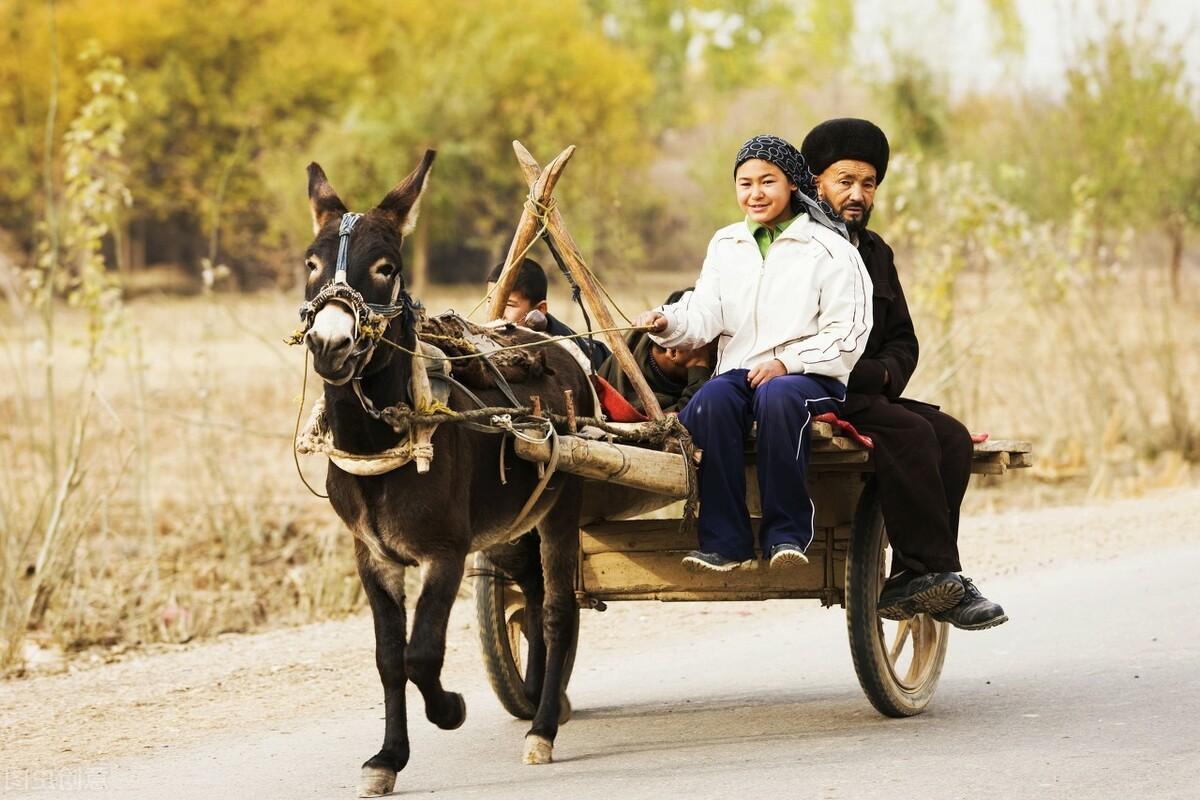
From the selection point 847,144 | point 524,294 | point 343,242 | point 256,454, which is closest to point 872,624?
point 847,144

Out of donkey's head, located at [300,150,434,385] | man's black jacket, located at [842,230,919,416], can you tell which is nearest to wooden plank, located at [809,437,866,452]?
man's black jacket, located at [842,230,919,416]

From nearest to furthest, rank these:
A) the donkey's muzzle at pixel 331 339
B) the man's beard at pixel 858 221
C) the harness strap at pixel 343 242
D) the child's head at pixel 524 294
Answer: the donkey's muzzle at pixel 331 339
the harness strap at pixel 343 242
the man's beard at pixel 858 221
the child's head at pixel 524 294

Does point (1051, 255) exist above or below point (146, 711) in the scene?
above

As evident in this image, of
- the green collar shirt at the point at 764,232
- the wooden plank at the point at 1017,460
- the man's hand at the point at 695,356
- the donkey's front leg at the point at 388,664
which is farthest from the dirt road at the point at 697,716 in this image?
the green collar shirt at the point at 764,232

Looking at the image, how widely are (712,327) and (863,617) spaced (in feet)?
4.02

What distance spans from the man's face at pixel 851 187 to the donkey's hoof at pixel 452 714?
249 cm

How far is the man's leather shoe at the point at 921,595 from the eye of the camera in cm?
595

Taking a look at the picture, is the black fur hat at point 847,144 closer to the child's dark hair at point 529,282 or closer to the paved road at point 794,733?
the child's dark hair at point 529,282

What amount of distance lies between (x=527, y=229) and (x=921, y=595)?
2.02 meters

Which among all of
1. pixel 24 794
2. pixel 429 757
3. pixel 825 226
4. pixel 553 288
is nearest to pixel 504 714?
pixel 429 757

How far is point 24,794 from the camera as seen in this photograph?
5.62 m

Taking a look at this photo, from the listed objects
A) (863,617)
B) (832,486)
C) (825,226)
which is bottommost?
(863,617)

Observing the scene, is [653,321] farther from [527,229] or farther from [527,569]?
[527,569]

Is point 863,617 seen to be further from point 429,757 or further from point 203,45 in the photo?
point 203,45
